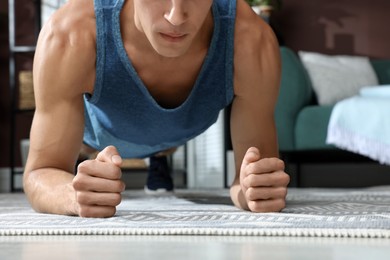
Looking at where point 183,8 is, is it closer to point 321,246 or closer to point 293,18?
point 321,246

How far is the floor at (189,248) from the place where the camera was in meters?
0.68

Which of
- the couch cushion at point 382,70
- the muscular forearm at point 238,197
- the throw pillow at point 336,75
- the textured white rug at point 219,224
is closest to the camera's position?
the textured white rug at point 219,224

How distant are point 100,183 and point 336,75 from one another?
251 centimetres

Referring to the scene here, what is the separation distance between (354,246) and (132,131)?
0.77 meters

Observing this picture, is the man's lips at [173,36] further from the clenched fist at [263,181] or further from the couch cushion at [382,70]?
the couch cushion at [382,70]

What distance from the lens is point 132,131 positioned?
146 cm

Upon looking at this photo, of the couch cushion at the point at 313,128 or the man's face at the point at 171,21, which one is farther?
the couch cushion at the point at 313,128

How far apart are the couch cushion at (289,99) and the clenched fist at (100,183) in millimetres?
2023

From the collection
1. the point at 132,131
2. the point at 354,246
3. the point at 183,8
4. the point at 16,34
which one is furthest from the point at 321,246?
the point at 16,34

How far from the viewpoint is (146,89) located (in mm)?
1256

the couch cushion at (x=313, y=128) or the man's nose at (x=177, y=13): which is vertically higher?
the man's nose at (x=177, y=13)

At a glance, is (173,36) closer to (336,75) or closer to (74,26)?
(74,26)

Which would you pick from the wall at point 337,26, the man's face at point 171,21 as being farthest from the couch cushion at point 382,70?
the man's face at point 171,21

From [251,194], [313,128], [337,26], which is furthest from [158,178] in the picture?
[337,26]
